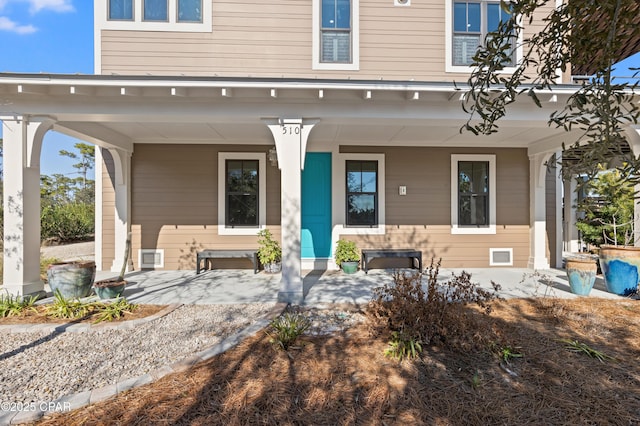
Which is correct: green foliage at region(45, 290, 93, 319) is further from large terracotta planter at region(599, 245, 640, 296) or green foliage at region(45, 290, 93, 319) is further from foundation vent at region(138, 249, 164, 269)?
large terracotta planter at region(599, 245, 640, 296)

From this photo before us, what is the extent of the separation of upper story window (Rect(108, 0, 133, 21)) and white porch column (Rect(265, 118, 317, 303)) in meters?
4.09

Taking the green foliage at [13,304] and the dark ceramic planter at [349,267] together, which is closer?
the green foliage at [13,304]

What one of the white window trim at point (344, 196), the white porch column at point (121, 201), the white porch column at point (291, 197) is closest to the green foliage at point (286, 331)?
the white porch column at point (291, 197)

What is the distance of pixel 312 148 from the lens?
6406mm

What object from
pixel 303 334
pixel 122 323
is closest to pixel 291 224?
pixel 303 334

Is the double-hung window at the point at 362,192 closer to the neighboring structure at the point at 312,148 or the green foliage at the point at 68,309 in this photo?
the neighboring structure at the point at 312,148

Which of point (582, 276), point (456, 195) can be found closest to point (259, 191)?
point (456, 195)

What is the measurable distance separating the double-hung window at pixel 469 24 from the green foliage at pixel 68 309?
23.7 feet

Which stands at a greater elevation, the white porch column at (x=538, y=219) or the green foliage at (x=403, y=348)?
the white porch column at (x=538, y=219)

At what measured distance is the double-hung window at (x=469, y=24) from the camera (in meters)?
6.07

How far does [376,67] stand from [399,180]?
2262 millimetres

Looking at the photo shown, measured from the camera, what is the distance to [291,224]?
14.2 ft

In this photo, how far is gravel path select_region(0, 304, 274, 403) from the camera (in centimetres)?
240

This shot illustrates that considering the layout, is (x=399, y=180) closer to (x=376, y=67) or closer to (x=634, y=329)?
(x=376, y=67)
